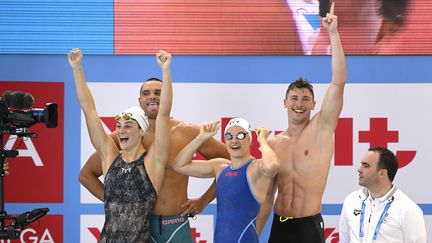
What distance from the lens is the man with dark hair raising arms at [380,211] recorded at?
5449 millimetres

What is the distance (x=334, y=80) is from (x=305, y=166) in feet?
1.89

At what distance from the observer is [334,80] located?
208 inches

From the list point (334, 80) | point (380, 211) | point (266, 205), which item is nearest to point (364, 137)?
point (380, 211)

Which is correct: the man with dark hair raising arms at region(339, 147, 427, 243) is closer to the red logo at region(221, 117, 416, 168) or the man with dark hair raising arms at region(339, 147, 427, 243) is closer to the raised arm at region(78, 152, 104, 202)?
the red logo at region(221, 117, 416, 168)

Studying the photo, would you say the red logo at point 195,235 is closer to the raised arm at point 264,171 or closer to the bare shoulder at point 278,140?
the bare shoulder at point 278,140

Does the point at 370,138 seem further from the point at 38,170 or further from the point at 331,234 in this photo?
the point at 38,170

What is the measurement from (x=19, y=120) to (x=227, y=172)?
53.7 inches

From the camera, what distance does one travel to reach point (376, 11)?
6.67 meters

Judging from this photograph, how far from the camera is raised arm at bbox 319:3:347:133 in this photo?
520 cm

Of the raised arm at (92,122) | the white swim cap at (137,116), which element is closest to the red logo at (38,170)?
the raised arm at (92,122)

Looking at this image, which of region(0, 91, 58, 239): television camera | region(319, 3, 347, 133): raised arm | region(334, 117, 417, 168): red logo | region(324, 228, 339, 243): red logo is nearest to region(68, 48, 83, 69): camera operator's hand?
region(0, 91, 58, 239): television camera

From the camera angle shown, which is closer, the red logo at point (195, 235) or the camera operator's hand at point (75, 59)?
the camera operator's hand at point (75, 59)

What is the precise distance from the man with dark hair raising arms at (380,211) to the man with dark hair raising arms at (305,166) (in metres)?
0.33

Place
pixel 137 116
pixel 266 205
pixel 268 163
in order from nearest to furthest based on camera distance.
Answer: pixel 268 163 → pixel 137 116 → pixel 266 205
